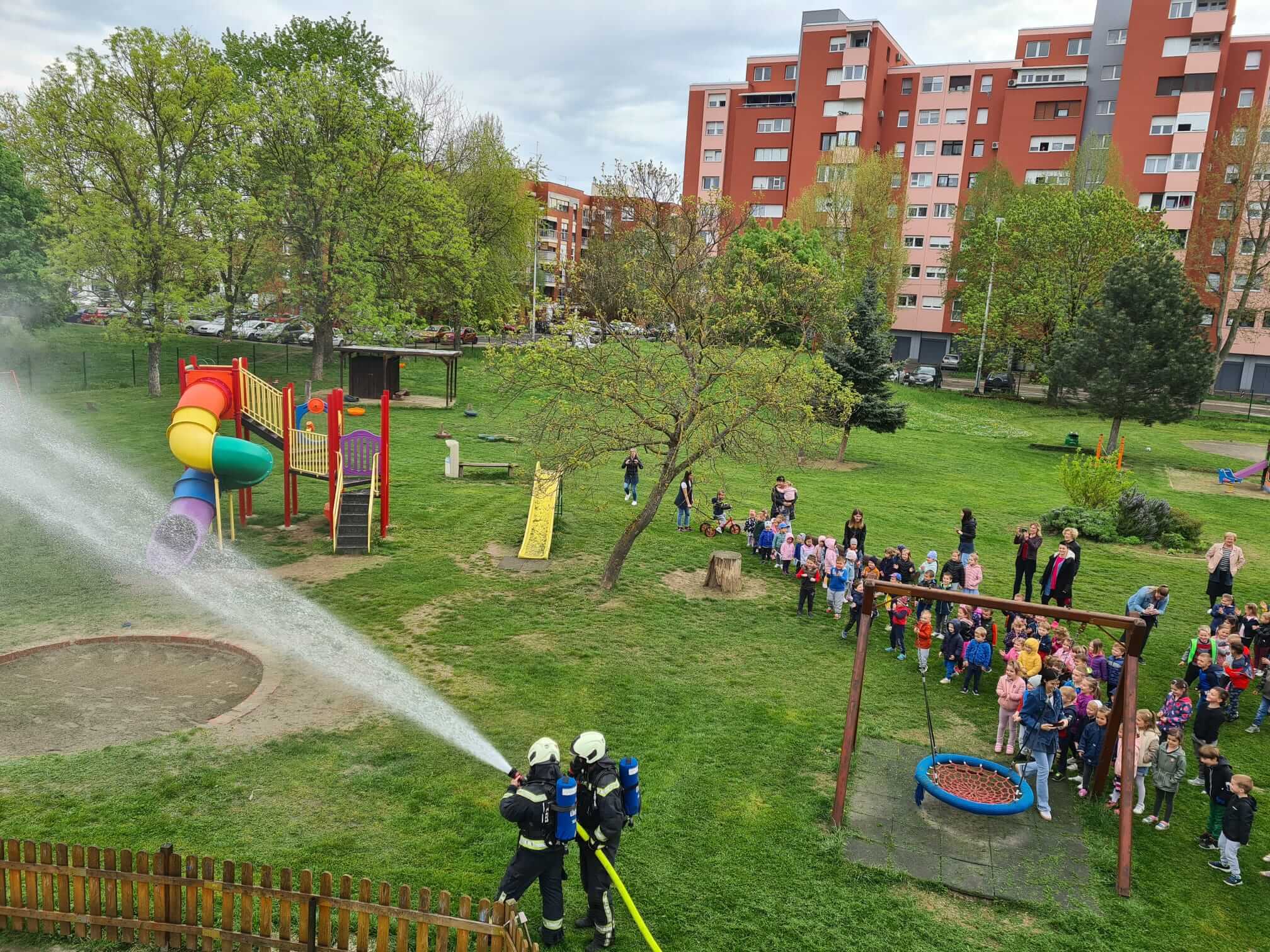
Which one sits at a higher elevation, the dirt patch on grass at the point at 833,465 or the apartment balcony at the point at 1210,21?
the apartment balcony at the point at 1210,21

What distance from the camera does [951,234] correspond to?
69.4 meters

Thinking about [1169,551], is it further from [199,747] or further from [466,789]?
[199,747]

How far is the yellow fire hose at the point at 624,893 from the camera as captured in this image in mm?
7328

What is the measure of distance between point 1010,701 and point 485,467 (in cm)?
1907

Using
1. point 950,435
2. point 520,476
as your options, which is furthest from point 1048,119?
point 520,476

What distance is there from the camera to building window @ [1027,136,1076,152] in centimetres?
6538

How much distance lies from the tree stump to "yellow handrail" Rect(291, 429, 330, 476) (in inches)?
374

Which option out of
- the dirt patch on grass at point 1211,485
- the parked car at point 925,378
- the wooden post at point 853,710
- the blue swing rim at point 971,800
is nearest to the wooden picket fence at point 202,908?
the wooden post at point 853,710

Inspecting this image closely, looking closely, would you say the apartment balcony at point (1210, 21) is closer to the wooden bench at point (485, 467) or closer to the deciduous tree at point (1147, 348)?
the deciduous tree at point (1147, 348)

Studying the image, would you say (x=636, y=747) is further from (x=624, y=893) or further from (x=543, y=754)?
(x=543, y=754)

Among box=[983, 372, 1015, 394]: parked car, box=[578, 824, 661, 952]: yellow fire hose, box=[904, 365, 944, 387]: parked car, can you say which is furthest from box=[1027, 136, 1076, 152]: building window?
box=[578, 824, 661, 952]: yellow fire hose

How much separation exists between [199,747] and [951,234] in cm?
7010

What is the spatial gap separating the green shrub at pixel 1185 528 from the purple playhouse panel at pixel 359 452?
21344 mm

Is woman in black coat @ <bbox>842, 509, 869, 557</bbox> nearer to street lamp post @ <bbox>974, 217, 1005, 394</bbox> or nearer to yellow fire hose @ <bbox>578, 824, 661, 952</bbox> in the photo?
yellow fire hose @ <bbox>578, 824, 661, 952</bbox>
